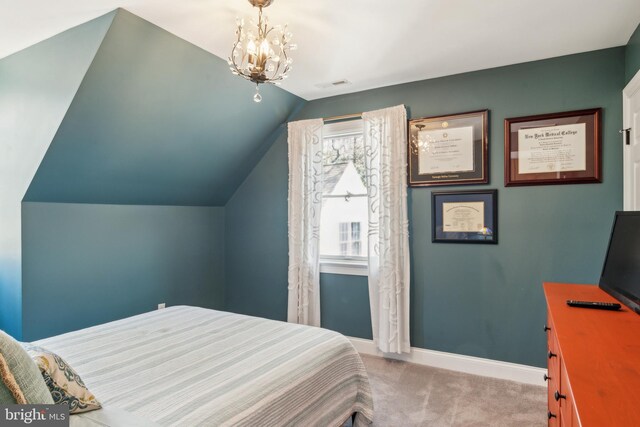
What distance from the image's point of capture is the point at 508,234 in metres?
2.96

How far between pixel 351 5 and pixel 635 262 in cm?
189

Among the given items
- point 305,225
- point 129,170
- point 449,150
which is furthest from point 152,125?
point 449,150

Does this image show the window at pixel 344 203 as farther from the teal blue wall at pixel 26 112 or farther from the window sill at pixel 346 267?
the teal blue wall at pixel 26 112

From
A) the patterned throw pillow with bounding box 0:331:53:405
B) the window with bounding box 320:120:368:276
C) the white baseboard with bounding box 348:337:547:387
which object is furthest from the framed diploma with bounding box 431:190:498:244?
the patterned throw pillow with bounding box 0:331:53:405

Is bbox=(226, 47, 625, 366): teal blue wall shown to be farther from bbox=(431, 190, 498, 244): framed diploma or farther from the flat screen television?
the flat screen television

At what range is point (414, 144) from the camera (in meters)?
3.29

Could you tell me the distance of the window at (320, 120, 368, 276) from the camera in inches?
142

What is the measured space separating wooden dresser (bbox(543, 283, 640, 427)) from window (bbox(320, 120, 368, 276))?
1998mm

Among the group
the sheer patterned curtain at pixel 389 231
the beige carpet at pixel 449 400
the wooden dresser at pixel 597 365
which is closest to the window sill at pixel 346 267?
the sheer patterned curtain at pixel 389 231

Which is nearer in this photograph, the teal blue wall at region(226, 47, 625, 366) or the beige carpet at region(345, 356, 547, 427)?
the beige carpet at region(345, 356, 547, 427)

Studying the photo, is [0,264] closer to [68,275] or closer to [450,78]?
[68,275]

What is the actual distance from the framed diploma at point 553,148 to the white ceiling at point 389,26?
0.49 m

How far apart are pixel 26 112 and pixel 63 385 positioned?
2.20m

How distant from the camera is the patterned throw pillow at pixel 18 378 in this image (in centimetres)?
103
